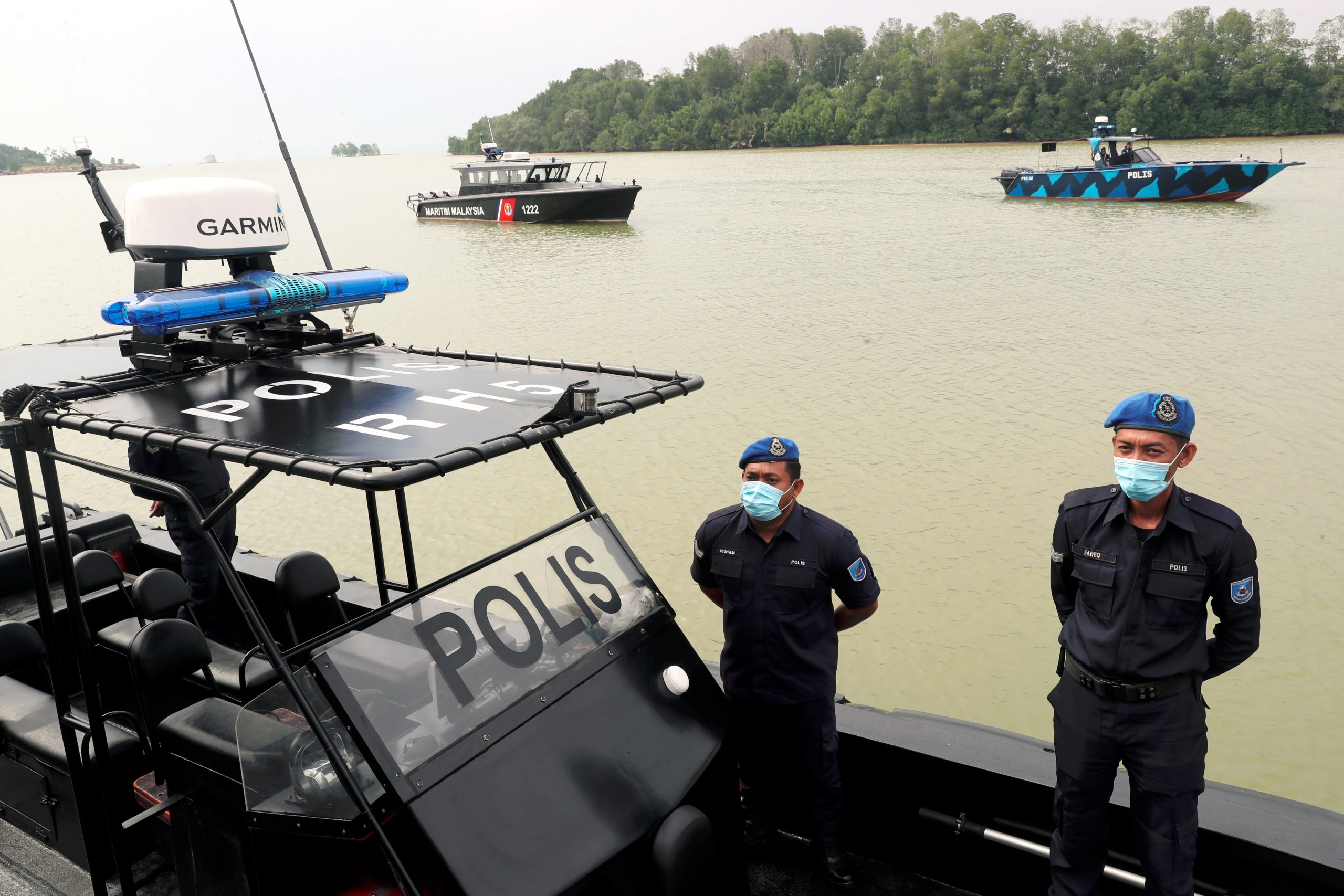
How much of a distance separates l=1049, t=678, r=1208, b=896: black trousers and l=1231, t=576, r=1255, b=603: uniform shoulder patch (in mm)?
265

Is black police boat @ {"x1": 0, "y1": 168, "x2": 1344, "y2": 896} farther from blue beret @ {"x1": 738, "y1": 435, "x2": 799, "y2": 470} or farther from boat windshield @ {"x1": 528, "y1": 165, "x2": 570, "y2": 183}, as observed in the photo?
boat windshield @ {"x1": 528, "y1": 165, "x2": 570, "y2": 183}

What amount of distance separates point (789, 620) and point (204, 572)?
103 inches

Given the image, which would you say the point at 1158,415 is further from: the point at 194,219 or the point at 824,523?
the point at 194,219

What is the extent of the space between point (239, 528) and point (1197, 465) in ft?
28.0

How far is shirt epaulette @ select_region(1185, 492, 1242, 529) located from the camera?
7.85 ft

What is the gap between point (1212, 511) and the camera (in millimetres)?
2428

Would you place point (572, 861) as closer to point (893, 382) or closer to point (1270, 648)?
point (1270, 648)

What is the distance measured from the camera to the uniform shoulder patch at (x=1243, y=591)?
7.80 ft

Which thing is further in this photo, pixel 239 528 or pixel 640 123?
pixel 640 123

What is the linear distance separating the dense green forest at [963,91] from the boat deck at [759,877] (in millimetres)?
57461

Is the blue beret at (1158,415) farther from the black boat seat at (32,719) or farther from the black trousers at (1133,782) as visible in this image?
the black boat seat at (32,719)

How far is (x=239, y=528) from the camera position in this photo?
8.49 metres

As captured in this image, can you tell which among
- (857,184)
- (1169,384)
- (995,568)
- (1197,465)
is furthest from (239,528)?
(857,184)

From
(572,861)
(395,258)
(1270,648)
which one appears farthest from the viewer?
(395,258)
